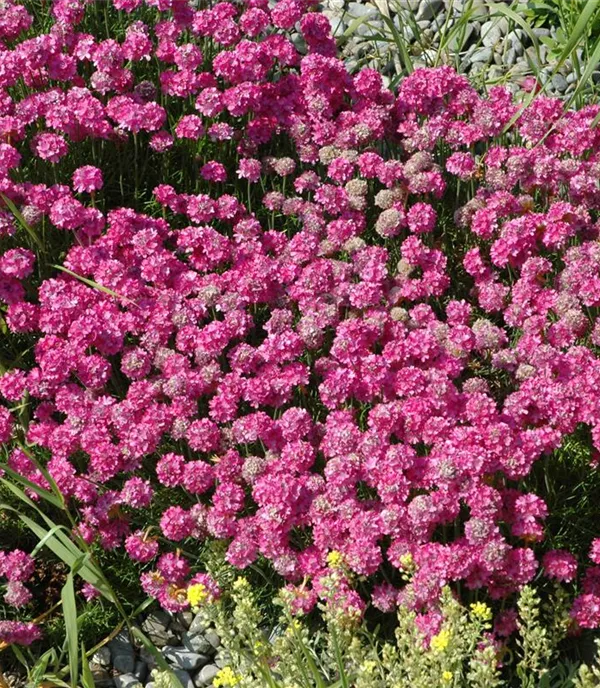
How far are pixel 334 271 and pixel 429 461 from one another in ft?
3.25

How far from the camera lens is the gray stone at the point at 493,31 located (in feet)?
20.0

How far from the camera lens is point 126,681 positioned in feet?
12.1

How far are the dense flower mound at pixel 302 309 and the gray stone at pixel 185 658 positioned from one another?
0.94 ft

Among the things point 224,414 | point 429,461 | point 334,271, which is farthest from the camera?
point 334,271

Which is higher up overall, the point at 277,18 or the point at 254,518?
the point at 277,18

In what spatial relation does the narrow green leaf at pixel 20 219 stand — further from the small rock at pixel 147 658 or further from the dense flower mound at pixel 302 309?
the small rock at pixel 147 658

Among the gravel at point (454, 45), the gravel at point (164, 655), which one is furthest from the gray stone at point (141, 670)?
the gravel at point (454, 45)

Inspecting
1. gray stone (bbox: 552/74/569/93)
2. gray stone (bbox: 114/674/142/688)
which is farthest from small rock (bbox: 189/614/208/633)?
gray stone (bbox: 552/74/569/93)

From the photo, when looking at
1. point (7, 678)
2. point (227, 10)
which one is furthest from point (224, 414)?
point (227, 10)

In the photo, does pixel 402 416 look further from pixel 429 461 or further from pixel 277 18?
pixel 277 18

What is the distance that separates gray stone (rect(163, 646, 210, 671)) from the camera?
3.76 m

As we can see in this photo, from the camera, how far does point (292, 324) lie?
14.0ft

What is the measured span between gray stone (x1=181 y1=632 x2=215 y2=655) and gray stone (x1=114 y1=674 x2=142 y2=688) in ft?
0.68

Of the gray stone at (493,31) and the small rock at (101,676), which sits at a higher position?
the gray stone at (493,31)
